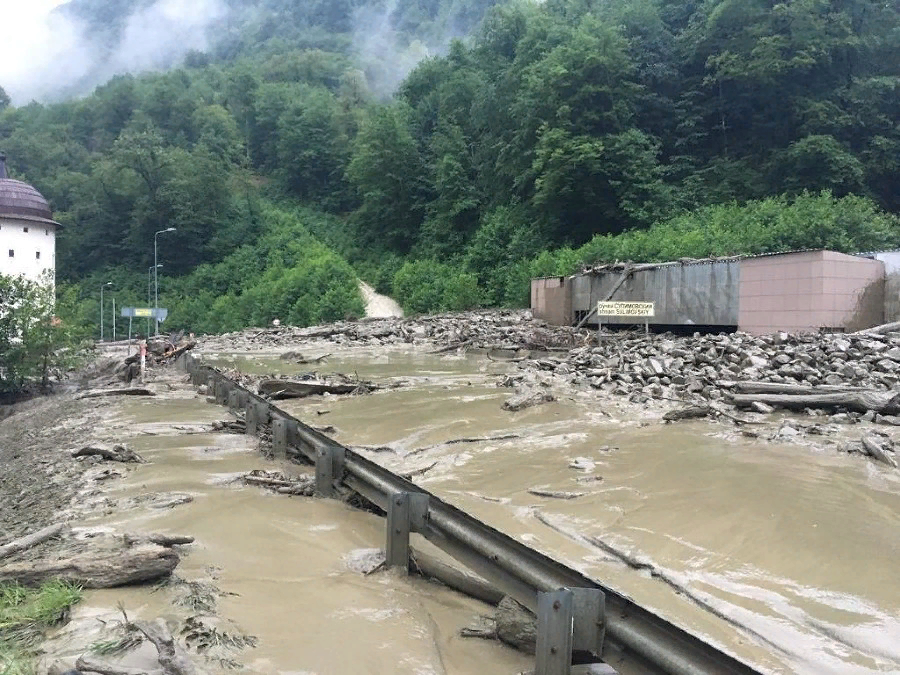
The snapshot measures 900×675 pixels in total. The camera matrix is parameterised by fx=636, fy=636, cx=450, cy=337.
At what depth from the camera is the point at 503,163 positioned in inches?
2115

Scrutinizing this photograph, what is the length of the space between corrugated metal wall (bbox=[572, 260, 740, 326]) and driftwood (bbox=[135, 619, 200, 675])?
61.9ft

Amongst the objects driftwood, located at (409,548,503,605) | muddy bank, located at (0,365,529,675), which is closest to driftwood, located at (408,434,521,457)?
muddy bank, located at (0,365,529,675)

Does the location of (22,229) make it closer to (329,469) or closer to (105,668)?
(329,469)

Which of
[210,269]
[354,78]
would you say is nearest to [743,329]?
[210,269]

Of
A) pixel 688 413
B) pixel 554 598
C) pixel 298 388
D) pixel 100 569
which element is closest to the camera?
pixel 554 598

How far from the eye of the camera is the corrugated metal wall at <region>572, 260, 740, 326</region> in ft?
64.1

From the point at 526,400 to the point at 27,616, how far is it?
29.7 feet

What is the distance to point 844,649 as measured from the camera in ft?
12.8

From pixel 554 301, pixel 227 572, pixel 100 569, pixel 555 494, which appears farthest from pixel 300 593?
pixel 554 301

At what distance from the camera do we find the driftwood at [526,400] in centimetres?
1166

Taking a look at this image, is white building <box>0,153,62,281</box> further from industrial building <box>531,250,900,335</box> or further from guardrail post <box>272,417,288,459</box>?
guardrail post <box>272,417,288,459</box>

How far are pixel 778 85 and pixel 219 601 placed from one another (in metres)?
46.7

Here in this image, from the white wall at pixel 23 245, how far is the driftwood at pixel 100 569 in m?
57.5

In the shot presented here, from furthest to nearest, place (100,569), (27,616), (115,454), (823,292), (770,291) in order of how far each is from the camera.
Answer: (770,291), (823,292), (115,454), (100,569), (27,616)
